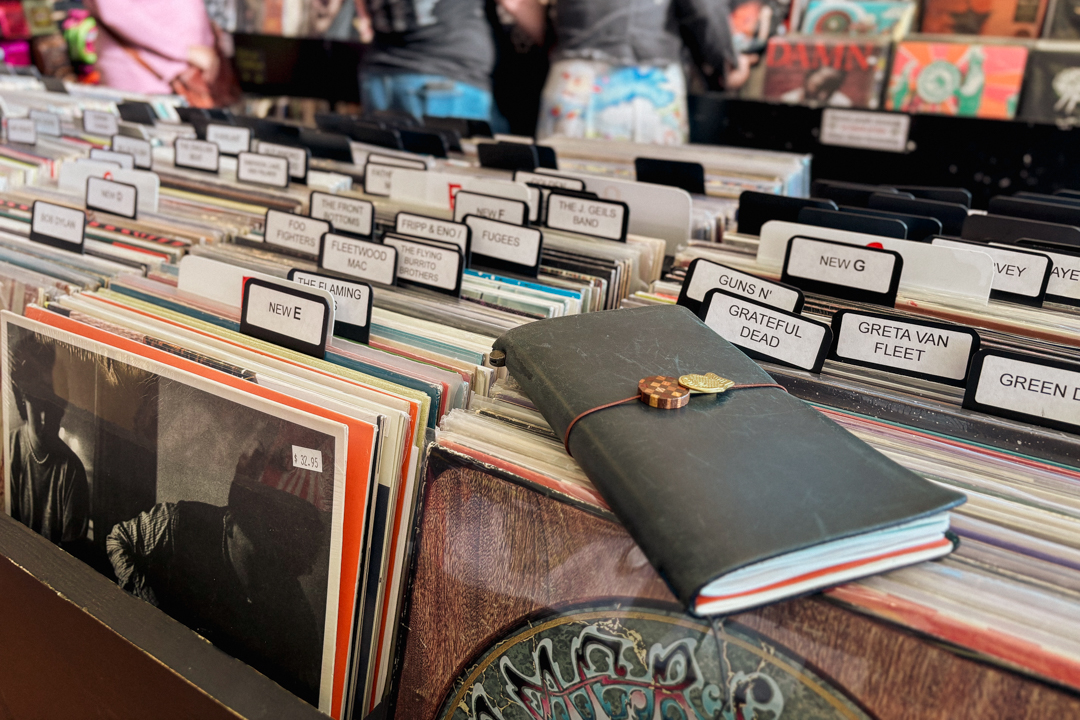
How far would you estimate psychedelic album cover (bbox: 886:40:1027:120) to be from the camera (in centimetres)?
235

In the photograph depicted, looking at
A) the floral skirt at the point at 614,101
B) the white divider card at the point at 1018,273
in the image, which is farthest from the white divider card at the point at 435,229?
the floral skirt at the point at 614,101

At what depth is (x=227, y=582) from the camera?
0.77 meters

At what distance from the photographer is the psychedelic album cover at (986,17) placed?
2.43 metres

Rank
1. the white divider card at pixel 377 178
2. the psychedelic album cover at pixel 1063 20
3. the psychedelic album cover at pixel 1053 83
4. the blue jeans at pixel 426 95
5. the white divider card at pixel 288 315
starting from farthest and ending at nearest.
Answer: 1. the blue jeans at pixel 426 95
2. the psychedelic album cover at pixel 1063 20
3. the psychedelic album cover at pixel 1053 83
4. the white divider card at pixel 377 178
5. the white divider card at pixel 288 315

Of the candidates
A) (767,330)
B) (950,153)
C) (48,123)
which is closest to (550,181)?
(767,330)

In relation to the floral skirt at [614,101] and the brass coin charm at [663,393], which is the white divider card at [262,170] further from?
the floral skirt at [614,101]

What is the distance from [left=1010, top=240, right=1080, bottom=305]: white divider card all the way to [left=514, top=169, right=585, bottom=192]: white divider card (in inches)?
27.4

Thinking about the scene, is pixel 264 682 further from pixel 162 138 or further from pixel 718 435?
pixel 162 138

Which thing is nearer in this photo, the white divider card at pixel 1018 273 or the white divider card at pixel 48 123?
the white divider card at pixel 1018 273

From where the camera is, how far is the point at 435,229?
110 centimetres

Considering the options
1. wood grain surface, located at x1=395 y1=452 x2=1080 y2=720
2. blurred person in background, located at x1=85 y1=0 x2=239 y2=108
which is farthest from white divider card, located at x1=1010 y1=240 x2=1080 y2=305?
blurred person in background, located at x1=85 y1=0 x2=239 y2=108

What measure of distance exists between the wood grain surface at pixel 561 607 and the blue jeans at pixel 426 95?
2.90 metres

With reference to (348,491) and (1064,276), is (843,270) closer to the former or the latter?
(1064,276)

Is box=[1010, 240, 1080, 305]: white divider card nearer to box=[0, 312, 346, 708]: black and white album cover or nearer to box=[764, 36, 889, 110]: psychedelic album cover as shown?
box=[0, 312, 346, 708]: black and white album cover
